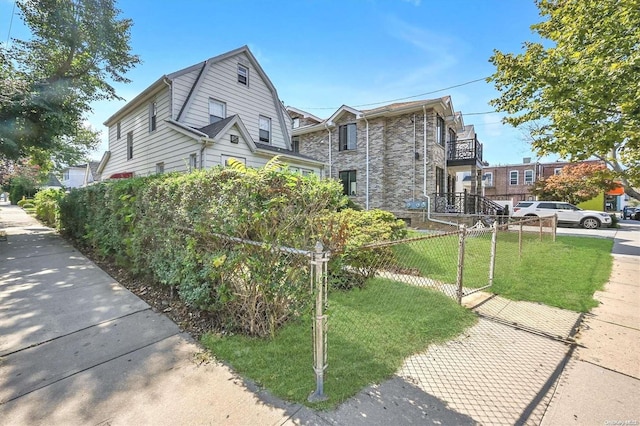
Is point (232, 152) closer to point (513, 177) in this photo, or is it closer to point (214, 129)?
point (214, 129)

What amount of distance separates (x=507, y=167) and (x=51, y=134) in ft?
135

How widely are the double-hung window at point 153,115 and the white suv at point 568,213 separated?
21598mm

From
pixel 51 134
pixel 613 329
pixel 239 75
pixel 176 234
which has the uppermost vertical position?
pixel 239 75

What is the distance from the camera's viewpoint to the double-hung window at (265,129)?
14133 mm

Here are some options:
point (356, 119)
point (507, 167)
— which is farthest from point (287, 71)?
point (507, 167)

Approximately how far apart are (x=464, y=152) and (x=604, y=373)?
1648 cm

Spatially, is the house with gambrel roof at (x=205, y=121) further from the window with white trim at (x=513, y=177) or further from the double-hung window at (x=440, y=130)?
the window with white trim at (x=513, y=177)

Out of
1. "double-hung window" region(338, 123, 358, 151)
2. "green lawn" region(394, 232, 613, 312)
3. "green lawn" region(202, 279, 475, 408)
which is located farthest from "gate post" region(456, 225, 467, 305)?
"double-hung window" region(338, 123, 358, 151)

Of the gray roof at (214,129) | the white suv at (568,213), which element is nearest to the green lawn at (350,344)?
the gray roof at (214,129)

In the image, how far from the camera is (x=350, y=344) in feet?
10.3

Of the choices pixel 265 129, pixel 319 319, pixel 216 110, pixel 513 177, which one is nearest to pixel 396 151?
pixel 265 129

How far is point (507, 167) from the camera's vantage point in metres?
35.1

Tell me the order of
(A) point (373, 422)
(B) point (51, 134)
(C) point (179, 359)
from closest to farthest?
(A) point (373, 422)
(C) point (179, 359)
(B) point (51, 134)

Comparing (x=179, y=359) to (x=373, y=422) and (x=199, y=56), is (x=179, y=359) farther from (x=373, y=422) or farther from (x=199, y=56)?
(x=199, y=56)
